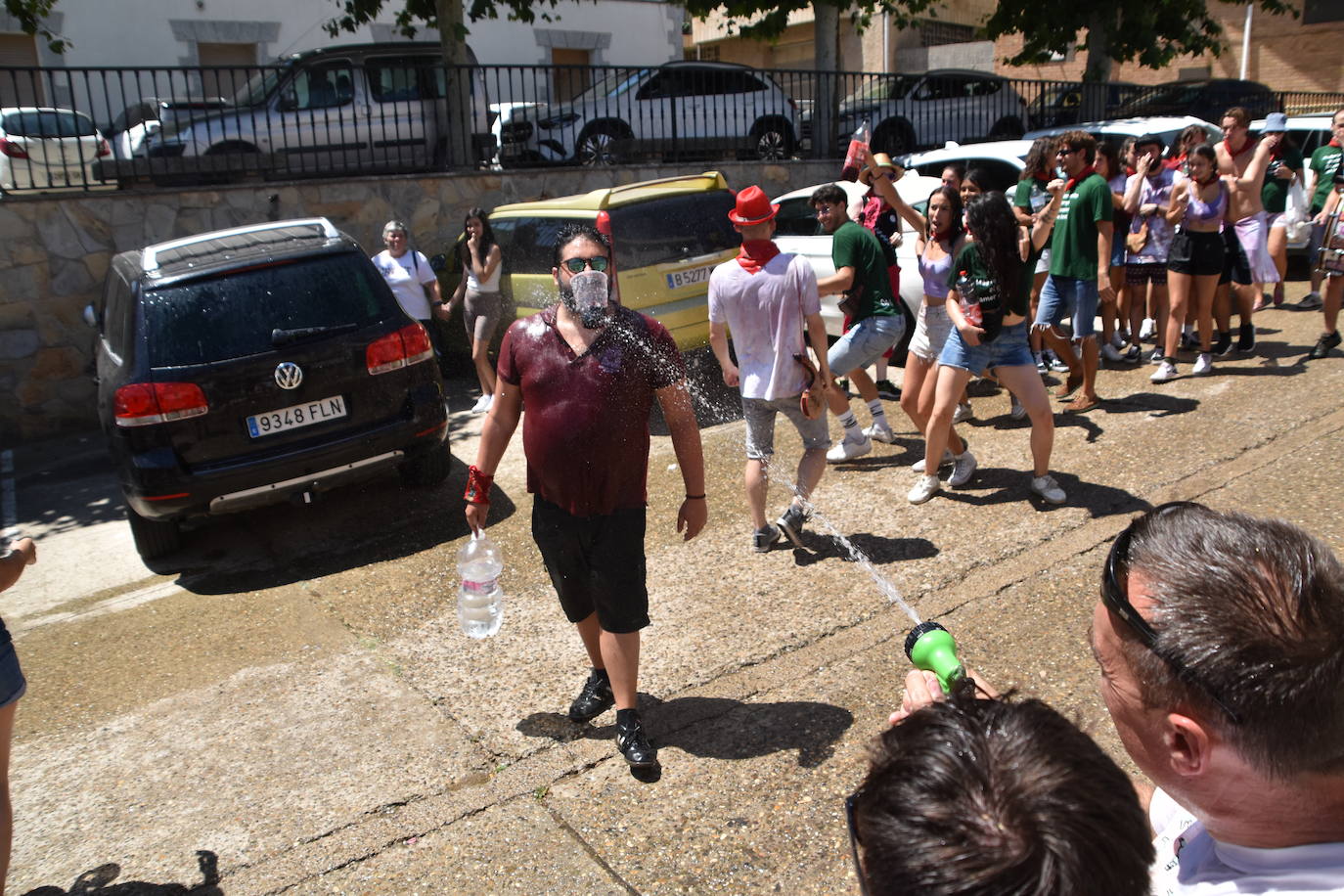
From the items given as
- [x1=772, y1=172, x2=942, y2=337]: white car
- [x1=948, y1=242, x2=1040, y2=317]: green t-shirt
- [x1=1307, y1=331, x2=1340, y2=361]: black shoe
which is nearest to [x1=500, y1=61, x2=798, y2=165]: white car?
[x1=772, y1=172, x2=942, y2=337]: white car

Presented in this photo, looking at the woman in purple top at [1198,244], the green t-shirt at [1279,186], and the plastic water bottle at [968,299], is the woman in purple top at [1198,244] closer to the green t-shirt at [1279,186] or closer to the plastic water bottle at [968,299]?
the green t-shirt at [1279,186]

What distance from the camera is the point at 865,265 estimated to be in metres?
6.18

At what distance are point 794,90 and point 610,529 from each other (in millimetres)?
A: 14061

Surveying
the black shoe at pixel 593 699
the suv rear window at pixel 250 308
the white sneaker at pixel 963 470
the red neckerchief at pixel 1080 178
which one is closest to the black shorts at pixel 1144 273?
the red neckerchief at pixel 1080 178

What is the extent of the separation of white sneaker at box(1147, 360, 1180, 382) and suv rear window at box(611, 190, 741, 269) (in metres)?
3.37

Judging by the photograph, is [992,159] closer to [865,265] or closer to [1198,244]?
[1198,244]

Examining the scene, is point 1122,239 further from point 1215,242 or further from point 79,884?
point 79,884

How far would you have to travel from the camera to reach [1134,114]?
58.7ft

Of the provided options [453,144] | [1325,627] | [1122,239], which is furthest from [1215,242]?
[453,144]

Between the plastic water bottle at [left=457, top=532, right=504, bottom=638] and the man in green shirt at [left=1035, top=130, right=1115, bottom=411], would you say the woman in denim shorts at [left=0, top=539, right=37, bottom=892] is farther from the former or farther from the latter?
the man in green shirt at [left=1035, top=130, right=1115, bottom=411]

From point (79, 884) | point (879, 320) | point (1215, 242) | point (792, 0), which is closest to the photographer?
point (79, 884)

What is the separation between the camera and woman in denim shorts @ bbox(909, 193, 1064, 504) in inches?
216

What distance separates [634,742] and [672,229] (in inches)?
206

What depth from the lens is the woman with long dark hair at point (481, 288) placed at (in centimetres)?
847
